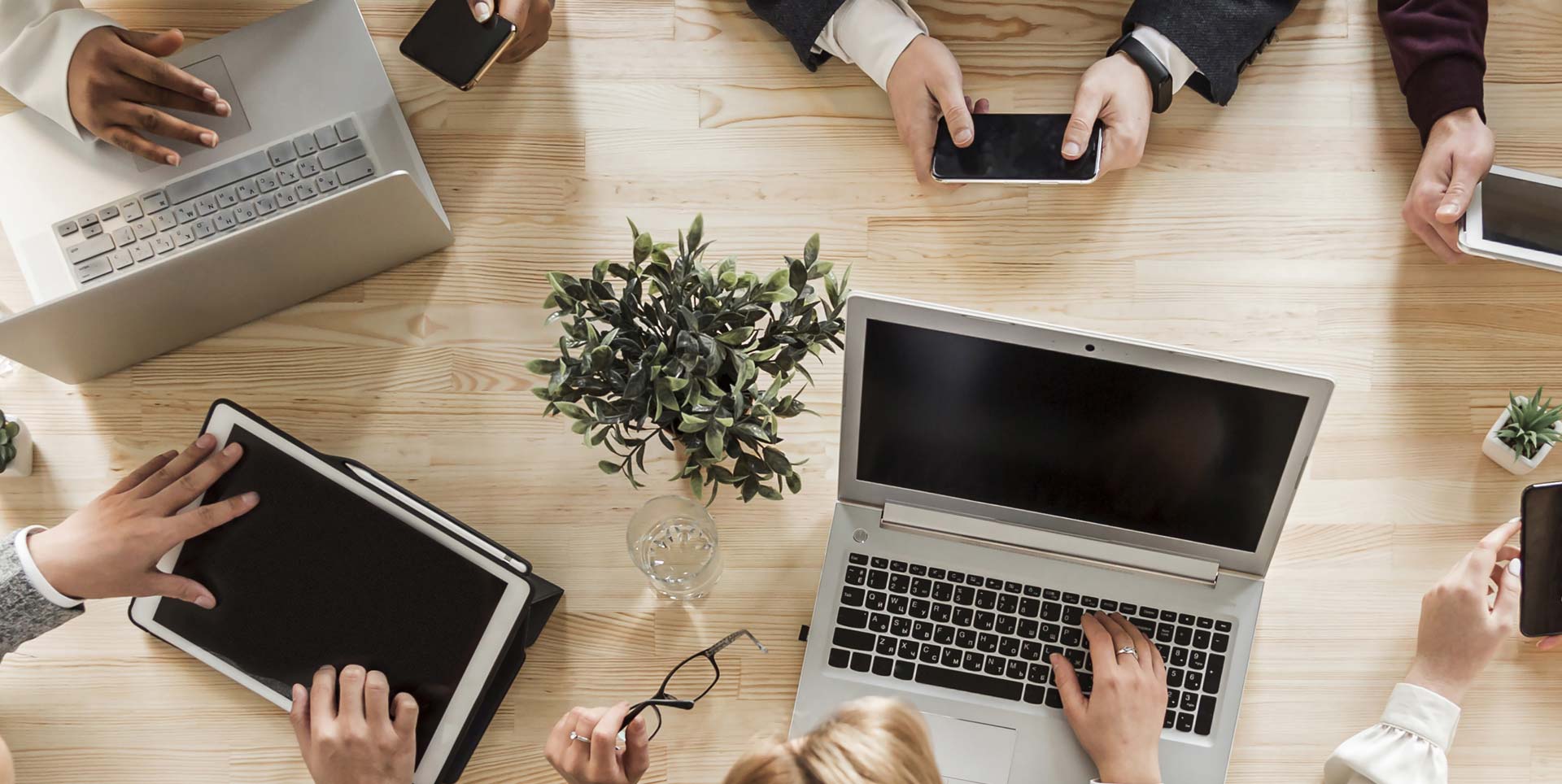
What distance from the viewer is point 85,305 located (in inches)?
33.4

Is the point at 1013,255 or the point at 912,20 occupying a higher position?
the point at 912,20

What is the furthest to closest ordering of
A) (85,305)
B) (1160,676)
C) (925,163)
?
(925,163), (1160,676), (85,305)

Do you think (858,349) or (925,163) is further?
(925,163)

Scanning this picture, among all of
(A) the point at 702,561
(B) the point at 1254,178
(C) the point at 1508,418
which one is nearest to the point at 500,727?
(A) the point at 702,561

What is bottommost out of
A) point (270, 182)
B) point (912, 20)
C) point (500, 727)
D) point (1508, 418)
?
point (500, 727)

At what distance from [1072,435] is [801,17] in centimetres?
55

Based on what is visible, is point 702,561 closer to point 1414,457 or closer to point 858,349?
point 858,349

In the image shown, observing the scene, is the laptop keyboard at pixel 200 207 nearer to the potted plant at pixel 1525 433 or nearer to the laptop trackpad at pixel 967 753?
the laptop trackpad at pixel 967 753

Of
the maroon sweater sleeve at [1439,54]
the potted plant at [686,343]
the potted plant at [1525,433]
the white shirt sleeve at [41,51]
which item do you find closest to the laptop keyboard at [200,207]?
the white shirt sleeve at [41,51]

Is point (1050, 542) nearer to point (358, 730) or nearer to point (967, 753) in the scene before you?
point (967, 753)

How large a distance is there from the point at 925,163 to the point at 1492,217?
615 mm

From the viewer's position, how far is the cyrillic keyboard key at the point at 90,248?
41.0 inches

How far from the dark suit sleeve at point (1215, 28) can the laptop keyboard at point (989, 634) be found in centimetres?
60

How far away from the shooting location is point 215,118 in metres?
1.08
